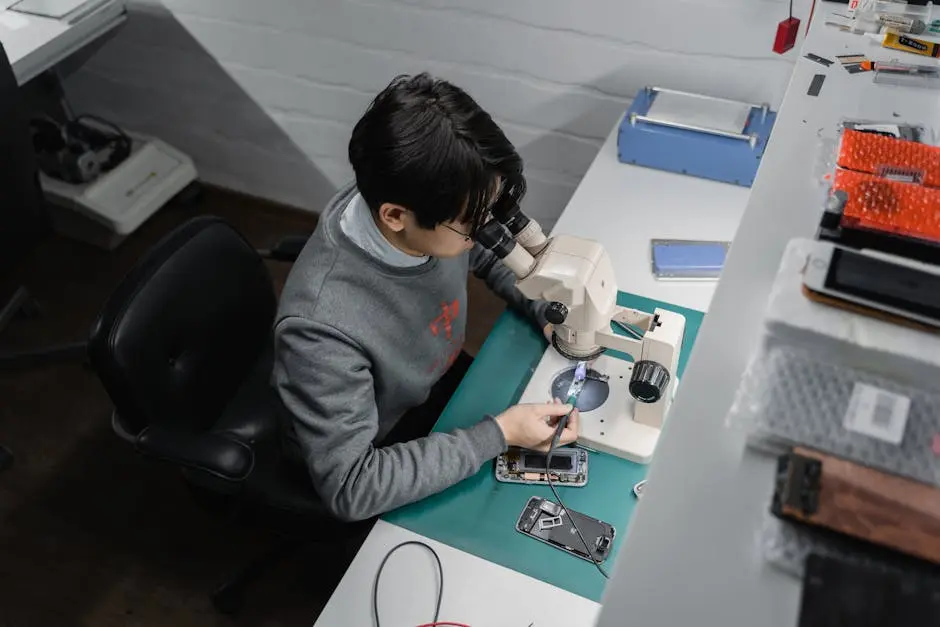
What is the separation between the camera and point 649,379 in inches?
43.9

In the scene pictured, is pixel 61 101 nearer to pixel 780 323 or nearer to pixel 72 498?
pixel 72 498

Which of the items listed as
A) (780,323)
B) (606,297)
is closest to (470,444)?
(606,297)

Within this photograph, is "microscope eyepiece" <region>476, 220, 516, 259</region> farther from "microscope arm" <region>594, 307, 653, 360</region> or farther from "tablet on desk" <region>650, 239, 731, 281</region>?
"tablet on desk" <region>650, 239, 731, 281</region>

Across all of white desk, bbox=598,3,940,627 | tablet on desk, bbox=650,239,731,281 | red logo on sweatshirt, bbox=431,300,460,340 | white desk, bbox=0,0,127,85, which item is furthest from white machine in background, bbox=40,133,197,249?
white desk, bbox=598,3,940,627

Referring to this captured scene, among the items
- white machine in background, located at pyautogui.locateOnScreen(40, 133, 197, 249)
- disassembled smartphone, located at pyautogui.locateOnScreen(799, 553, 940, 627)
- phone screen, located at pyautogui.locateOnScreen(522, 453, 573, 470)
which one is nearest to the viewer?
disassembled smartphone, located at pyautogui.locateOnScreen(799, 553, 940, 627)

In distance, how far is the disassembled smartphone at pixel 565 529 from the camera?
112cm

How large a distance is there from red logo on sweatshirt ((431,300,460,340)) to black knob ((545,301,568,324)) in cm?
35

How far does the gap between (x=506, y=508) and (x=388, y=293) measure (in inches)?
15.2

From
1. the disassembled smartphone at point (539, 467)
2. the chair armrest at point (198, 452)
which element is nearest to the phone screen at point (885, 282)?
the disassembled smartphone at point (539, 467)

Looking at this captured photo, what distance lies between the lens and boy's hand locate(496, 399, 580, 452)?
121 centimetres

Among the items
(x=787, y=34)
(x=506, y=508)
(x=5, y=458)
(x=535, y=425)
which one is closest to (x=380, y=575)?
(x=506, y=508)

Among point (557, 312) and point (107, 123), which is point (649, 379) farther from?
point (107, 123)

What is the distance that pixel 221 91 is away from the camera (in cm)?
253

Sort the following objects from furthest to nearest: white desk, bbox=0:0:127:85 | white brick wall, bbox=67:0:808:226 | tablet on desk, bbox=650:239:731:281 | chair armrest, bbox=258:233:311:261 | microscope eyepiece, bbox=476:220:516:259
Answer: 1. white desk, bbox=0:0:127:85
2. white brick wall, bbox=67:0:808:226
3. chair armrest, bbox=258:233:311:261
4. tablet on desk, bbox=650:239:731:281
5. microscope eyepiece, bbox=476:220:516:259
